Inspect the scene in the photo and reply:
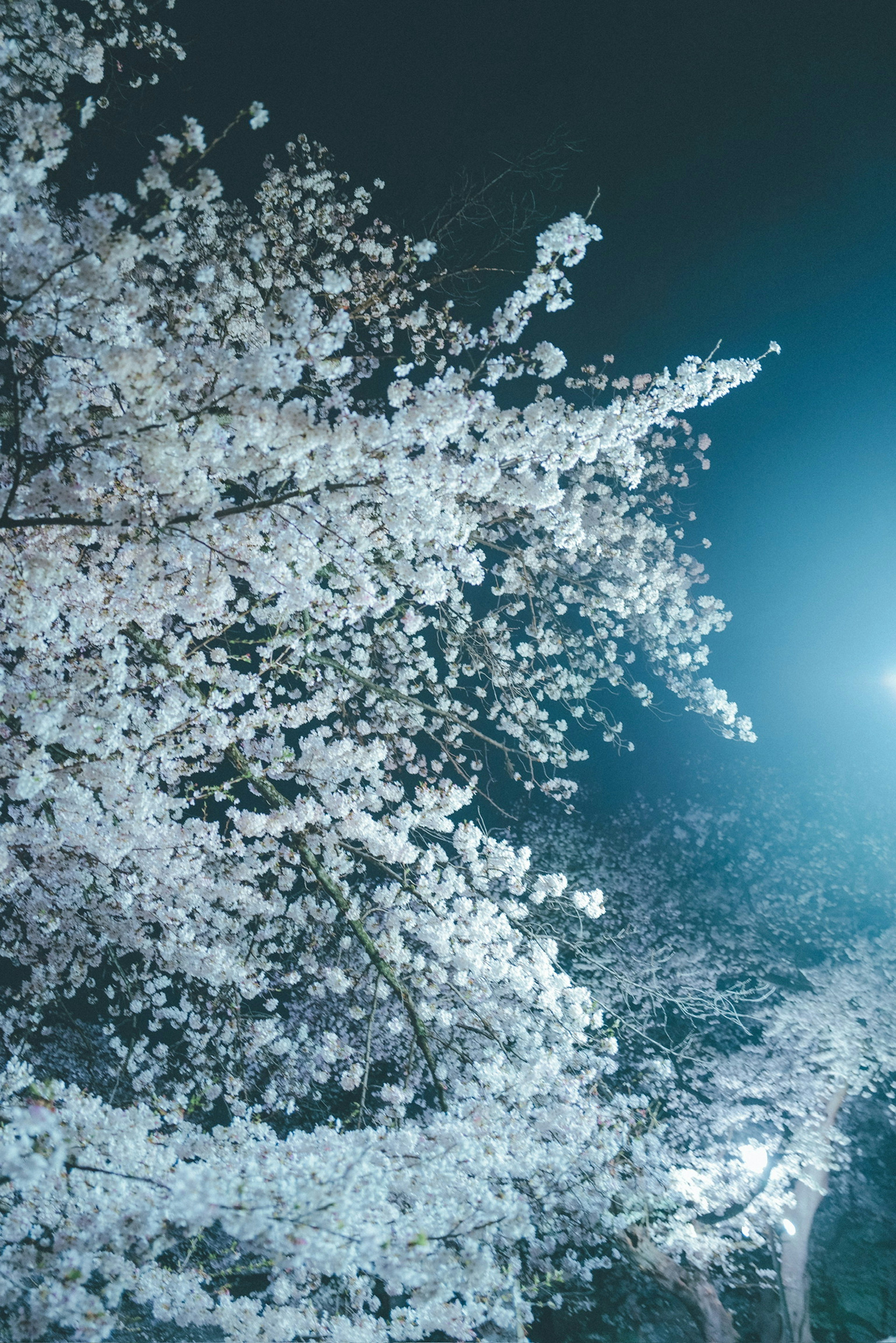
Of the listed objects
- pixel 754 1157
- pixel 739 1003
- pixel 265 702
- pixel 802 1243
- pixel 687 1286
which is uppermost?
pixel 265 702

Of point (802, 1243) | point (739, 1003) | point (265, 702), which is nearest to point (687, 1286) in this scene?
point (802, 1243)

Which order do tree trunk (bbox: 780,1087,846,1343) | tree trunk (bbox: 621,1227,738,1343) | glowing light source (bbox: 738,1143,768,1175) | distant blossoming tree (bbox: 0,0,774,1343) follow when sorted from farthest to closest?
glowing light source (bbox: 738,1143,768,1175) → tree trunk (bbox: 780,1087,846,1343) → tree trunk (bbox: 621,1227,738,1343) → distant blossoming tree (bbox: 0,0,774,1343)

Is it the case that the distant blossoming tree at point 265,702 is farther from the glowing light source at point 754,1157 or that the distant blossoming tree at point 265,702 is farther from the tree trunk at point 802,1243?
the glowing light source at point 754,1157

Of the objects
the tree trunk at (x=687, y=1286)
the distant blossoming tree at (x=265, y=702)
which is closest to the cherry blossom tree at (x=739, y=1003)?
the tree trunk at (x=687, y=1286)

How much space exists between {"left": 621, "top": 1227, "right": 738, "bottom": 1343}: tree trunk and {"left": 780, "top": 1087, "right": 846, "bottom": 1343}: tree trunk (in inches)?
39.2

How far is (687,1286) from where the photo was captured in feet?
20.1

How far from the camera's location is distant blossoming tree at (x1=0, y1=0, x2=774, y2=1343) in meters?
2.39

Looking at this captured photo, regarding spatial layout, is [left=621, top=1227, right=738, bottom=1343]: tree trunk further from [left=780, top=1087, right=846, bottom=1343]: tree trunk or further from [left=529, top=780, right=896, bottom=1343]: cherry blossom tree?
[left=780, top=1087, right=846, bottom=1343]: tree trunk

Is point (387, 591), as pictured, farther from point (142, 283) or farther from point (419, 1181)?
point (419, 1181)

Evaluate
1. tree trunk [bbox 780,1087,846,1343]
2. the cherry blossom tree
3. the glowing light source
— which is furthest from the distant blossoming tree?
the glowing light source

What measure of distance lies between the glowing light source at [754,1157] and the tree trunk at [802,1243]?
0.43m

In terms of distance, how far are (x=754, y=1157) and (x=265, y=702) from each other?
10.1 metres

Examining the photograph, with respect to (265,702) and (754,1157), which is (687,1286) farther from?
(265,702)

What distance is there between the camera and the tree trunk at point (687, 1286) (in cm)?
600
